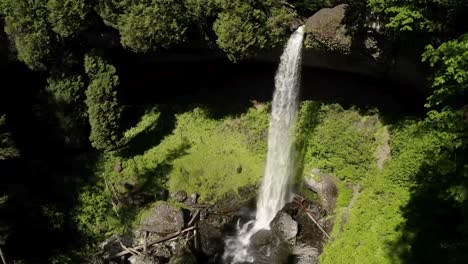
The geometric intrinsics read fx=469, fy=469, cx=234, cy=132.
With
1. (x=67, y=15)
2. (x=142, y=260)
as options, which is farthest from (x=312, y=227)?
(x=67, y=15)

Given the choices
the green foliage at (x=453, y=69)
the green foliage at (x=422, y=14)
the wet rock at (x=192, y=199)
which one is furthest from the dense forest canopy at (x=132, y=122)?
the green foliage at (x=453, y=69)

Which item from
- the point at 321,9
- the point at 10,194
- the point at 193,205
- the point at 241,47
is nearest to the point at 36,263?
the point at 10,194

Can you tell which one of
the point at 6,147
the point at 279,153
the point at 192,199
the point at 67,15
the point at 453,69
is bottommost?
the point at 192,199

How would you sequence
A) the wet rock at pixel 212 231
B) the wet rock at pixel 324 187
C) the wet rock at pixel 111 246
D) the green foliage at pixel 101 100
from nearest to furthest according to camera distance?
the wet rock at pixel 212 231 < the wet rock at pixel 111 246 < the wet rock at pixel 324 187 < the green foliage at pixel 101 100

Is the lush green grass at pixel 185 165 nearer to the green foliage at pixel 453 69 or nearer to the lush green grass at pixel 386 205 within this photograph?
the lush green grass at pixel 386 205

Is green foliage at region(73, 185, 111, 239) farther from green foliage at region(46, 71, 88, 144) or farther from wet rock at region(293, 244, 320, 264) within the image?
wet rock at region(293, 244, 320, 264)

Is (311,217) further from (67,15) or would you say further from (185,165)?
(67,15)

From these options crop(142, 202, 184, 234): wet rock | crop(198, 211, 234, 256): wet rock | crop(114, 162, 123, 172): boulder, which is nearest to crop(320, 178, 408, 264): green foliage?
crop(198, 211, 234, 256): wet rock
